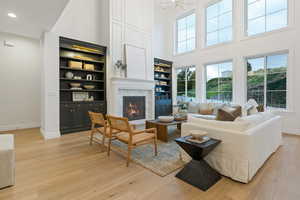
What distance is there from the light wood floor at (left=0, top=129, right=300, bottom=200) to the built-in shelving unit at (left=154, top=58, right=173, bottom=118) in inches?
156

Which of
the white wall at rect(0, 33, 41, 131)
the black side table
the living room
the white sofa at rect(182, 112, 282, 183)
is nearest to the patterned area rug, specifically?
the living room

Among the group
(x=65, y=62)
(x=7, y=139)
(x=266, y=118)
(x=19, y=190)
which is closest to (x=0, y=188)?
(x=19, y=190)

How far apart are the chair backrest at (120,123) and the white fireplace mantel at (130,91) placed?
7.27 feet

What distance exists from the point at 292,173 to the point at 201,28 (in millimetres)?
5600

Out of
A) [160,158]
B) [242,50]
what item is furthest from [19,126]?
[242,50]

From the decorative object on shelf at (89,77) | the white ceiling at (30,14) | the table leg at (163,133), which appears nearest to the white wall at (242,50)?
the table leg at (163,133)

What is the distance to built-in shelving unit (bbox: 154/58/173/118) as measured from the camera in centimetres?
640

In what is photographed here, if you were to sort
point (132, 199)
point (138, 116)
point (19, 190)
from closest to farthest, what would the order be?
1. point (132, 199)
2. point (19, 190)
3. point (138, 116)

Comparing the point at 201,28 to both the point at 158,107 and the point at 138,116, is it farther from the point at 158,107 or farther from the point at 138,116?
the point at 138,116

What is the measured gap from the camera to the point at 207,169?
1901mm

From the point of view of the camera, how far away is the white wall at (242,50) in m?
4.02

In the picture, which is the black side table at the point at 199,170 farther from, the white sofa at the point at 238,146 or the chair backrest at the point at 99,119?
the chair backrest at the point at 99,119

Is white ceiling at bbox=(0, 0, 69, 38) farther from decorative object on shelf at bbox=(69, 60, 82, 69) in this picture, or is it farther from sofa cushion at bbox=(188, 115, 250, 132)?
sofa cushion at bbox=(188, 115, 250, 132)

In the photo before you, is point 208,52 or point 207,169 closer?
point 207,169
